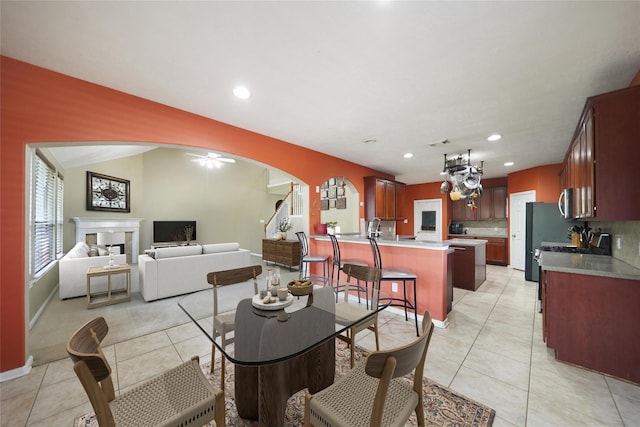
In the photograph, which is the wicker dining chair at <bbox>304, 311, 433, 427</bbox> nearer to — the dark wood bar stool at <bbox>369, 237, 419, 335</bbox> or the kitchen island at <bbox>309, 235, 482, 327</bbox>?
the dark wood bar stool at <bbox>369, 237, 419, 335</bbox>

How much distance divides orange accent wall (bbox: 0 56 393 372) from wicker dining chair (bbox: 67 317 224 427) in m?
1.62

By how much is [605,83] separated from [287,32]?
9.83 ft

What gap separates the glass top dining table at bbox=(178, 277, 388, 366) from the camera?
1.21 m

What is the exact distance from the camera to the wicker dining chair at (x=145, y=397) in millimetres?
928

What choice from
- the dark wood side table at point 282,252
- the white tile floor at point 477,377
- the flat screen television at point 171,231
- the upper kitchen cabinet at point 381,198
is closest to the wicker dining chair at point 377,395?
the white tile floor at point 477,377

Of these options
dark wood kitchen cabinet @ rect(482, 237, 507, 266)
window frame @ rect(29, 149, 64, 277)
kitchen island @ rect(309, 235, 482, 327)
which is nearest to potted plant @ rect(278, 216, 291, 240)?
kitchen island @ rect(309, 235, 482, 327)

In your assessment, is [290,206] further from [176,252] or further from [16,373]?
[16,373]

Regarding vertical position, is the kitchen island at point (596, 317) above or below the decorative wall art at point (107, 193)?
below

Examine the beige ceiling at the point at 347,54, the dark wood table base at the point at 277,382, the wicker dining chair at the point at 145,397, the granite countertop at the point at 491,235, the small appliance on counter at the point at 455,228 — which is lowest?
the dark wood table base at the point at 277,382

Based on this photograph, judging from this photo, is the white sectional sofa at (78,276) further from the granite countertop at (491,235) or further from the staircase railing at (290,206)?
the granite countertop at (491,235)

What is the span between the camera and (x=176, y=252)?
401cm

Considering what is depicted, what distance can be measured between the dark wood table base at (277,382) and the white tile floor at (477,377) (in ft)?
3.03

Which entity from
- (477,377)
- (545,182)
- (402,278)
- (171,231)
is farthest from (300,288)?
(171,231)

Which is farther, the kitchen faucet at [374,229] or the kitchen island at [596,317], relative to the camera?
the kitchen faucet at [374,229]
